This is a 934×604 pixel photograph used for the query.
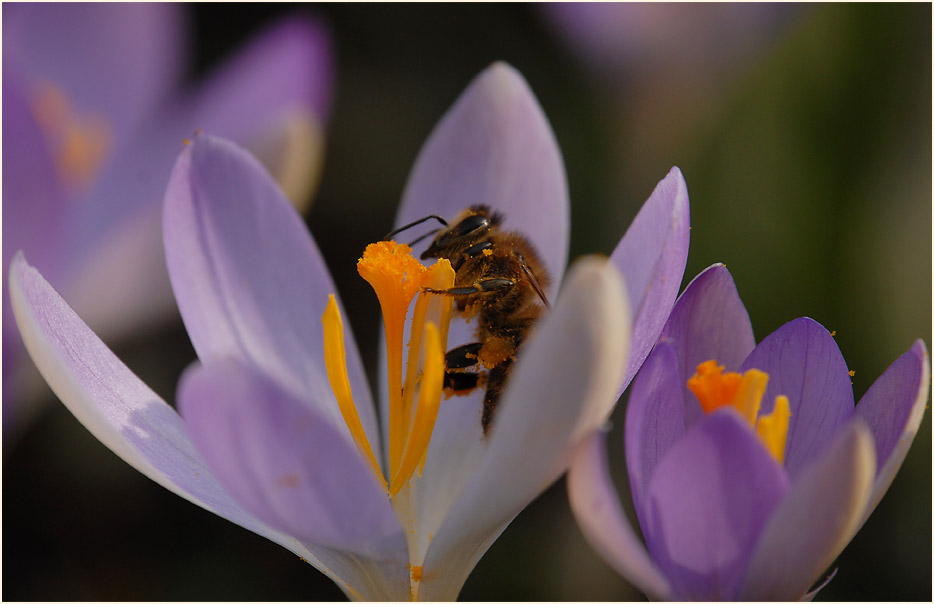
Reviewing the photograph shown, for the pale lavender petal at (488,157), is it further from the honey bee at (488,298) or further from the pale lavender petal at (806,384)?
the pale lavender petal at (806,384)

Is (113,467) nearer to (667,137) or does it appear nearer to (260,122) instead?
(260,122)

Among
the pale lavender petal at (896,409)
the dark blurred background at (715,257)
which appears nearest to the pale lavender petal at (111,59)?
the dark blurred background at (715,257)

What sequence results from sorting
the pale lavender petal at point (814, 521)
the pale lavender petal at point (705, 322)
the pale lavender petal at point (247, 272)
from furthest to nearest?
the pale lavender petal at point (247, 272)
the pale lavender petal at point (705, 322)
the pale lavender petal at point (814, 521)

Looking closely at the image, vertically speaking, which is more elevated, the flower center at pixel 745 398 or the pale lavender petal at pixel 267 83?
the pale lavender petal at pixel 267 83

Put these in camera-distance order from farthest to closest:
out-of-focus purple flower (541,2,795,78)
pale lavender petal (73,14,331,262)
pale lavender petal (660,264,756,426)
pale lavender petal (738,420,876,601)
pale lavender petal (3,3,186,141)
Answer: out-of-focus purple flower (541,2,795,78), pale lavender petal (3,3,186,141), pale lavender petal (73,14,331,262), pale lavender petal (660,264,756,426), pale lavender petal (738,420,876,601)

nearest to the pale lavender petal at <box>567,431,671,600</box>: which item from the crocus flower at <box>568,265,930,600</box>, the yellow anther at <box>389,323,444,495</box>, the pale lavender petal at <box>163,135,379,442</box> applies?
the crocus flower at <box>568,265,930,600</box>

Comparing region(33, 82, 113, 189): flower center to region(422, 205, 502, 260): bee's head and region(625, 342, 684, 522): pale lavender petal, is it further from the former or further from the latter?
region(625, 342, 684, 522): pale lavender petal
